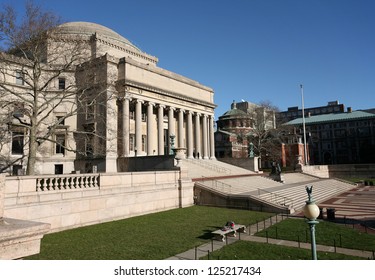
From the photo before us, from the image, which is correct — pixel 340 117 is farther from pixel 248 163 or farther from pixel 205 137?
pixel 248 163

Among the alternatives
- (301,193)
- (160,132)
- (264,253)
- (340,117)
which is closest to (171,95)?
(160,132)

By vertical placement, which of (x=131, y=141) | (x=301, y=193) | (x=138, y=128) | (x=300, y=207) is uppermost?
(x=138, y=128)

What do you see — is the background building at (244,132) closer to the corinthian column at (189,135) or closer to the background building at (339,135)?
the corinthian column at (189,135)

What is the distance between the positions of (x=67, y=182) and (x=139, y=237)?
5.11m

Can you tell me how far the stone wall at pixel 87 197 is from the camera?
42.8 feet

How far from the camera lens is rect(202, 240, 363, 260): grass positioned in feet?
33.3

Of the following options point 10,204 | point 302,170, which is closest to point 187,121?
point 302,170

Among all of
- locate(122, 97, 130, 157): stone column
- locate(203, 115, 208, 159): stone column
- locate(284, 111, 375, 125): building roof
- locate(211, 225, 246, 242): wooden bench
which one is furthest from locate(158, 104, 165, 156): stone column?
locate(284, 111, 375, 125): building roof

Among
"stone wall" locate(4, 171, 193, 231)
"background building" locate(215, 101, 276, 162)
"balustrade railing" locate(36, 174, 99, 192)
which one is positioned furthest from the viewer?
"background building" locate(215, 101, 276, 162)

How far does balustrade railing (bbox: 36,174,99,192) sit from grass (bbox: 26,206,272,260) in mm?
2227

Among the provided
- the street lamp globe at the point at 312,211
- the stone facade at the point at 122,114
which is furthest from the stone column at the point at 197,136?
the street lamp globe at the point at 312,211

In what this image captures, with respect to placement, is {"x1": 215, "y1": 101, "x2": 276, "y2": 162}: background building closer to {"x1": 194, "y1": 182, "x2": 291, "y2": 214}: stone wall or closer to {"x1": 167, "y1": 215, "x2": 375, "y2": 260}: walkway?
{"x1": 194, "y1": 182, "x2": 291, "y2": 214}: stone wall

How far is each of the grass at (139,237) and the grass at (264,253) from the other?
1.53 m

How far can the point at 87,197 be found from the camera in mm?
15805
